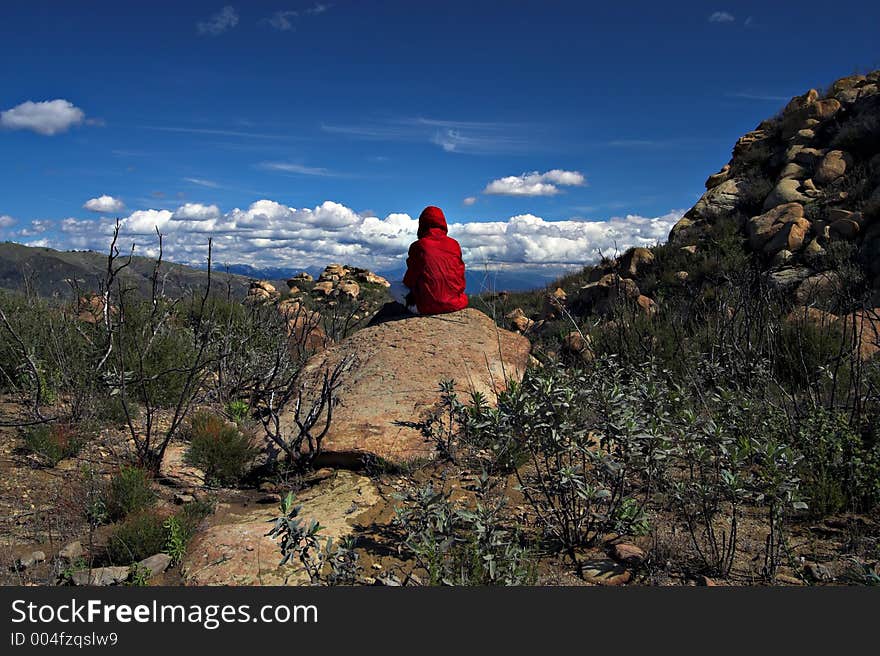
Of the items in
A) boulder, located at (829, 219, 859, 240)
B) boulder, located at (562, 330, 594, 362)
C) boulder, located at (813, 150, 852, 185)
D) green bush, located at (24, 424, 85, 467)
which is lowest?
green bush, located at (24, 424, 85, 467)

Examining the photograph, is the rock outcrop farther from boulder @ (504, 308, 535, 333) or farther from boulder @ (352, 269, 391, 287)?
boulder @ (352, 269, 391, 287)

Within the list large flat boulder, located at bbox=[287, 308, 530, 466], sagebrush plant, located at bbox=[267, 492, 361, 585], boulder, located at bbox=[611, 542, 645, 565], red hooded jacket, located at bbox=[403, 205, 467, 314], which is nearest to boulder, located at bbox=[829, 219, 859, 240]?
large flat boulder, located at bbox=[287, 308, 530, 466]

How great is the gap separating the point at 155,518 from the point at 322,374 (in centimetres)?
244

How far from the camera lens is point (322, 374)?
582cm

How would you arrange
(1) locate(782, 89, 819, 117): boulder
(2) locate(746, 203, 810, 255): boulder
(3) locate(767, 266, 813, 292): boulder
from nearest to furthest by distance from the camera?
(3) locate(767, 266, 813, 292): boulder
(2) locate(746, 203, 810, 255): boulder
(1) locate(782, 89, 819, 117): boulder

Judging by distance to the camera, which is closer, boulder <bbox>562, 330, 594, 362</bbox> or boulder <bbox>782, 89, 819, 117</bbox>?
boulder <bbox>562, 330, 594, 362</bbox>

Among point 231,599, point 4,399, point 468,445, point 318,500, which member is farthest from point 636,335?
point 4,399

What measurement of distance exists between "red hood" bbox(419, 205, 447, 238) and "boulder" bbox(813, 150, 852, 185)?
12.1 m

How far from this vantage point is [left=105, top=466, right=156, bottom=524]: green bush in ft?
12.6

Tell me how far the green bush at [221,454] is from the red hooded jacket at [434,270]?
257cm

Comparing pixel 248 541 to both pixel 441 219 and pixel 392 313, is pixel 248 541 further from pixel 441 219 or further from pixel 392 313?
pixel 441 219

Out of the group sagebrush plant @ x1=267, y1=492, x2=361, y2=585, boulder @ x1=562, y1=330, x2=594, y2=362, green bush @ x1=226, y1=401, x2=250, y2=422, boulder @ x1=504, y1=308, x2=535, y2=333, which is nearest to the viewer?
sagebrush plant @ x1=267, y1=492, x2=361, y2=585

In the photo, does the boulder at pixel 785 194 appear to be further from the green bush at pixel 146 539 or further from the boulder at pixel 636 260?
the green bush at pixel 146 539

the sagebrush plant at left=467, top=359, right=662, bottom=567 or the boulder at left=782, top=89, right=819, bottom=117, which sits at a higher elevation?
the boulder at left=782, top=89, right=819, bottom=117
